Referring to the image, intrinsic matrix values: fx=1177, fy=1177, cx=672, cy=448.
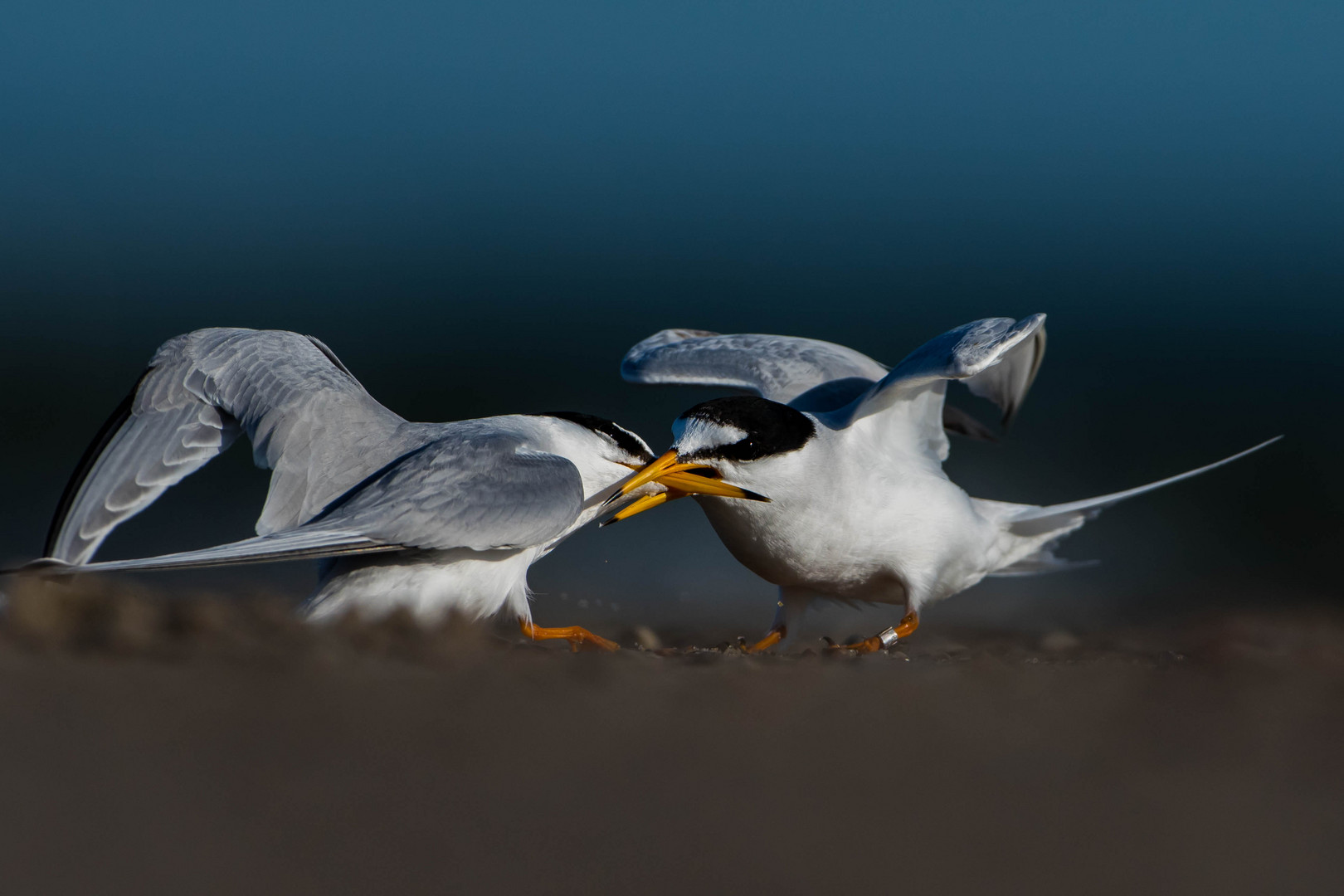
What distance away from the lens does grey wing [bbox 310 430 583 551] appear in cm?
399

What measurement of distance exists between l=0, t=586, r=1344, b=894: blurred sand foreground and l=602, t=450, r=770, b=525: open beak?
127cm

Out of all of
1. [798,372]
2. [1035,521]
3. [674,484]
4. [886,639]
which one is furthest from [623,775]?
[798,372]

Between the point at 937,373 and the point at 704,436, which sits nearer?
the point at 704,436

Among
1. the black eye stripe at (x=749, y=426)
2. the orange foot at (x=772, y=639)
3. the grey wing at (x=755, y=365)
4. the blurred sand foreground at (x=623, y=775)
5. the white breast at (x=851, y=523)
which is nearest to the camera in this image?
the blurred sand foreground at (x=623, y=775)

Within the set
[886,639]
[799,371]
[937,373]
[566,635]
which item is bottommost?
[886,639]

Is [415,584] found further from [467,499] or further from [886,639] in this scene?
[886,639]

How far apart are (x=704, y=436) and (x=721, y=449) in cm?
9

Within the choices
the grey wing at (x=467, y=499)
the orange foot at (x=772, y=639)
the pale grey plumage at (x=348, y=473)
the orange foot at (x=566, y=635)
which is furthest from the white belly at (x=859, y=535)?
the grey wing at (x=467, y=499)

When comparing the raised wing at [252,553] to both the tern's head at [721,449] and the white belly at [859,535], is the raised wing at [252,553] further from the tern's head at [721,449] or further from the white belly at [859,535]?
the white belly at [859,535]

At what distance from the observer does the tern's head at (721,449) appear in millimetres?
4484

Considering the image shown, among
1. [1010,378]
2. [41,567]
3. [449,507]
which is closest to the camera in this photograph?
[41,567]

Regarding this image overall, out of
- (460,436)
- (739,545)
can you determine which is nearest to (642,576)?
(739,545)

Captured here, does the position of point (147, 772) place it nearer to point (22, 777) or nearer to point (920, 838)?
point (22, 777)

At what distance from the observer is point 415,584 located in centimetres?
420
